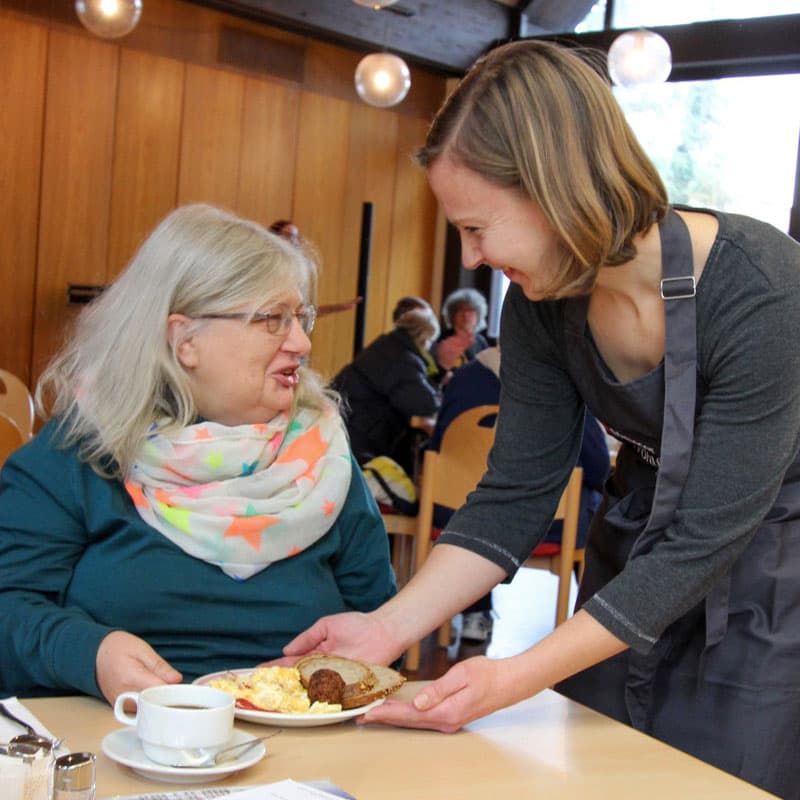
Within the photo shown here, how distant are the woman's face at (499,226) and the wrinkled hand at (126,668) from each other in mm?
603

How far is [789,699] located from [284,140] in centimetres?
735

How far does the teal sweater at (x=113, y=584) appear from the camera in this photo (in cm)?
167

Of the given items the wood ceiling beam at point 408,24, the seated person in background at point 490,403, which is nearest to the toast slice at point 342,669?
the seated person in background at point 490,403

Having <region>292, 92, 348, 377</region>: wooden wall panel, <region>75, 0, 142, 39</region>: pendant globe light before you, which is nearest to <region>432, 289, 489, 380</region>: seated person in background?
<region>292, 92, 348, 377</region>: wooden wall panel

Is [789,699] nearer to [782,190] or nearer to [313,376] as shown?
[313,376]

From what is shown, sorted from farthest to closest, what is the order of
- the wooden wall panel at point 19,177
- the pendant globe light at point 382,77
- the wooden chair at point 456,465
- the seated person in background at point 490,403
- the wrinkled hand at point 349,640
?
the wooden wall panel at point 19,177, the pendant globe light at point 382,77, the seated person in background at point 490,403, the wooden chair at point 456,465, the wrinkled hand at point 349,640

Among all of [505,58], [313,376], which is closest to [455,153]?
[505,58]

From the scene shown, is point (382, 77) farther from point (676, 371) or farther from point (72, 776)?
point (72, 776)

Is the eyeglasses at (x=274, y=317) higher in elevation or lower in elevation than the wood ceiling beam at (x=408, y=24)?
lower

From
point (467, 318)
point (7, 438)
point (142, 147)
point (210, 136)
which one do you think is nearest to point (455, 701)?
point (7, 438)

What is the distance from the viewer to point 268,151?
836 cm

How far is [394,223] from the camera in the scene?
30.9 ft

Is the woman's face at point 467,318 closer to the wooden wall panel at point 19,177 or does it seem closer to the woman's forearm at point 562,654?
the wooden wall panel at point 19,177

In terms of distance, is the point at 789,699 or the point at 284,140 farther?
Result: the point at 284,140
